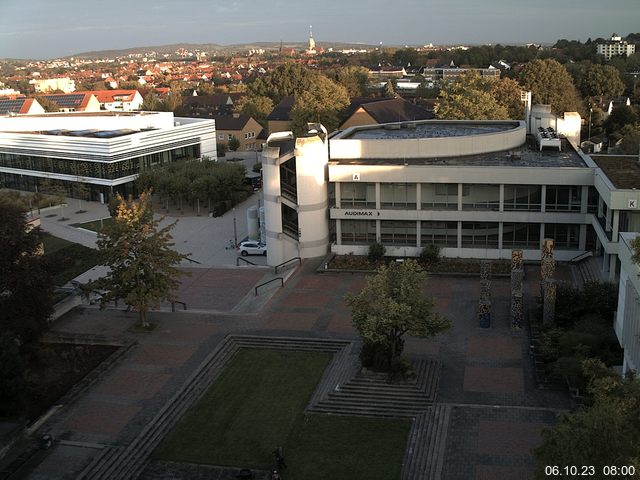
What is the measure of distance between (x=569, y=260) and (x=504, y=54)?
172 m

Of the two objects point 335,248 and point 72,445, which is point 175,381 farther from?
point 335,248

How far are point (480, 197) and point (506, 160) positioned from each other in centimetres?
384

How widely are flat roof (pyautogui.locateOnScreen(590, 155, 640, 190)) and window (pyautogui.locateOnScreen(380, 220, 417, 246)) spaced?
34.1 feet

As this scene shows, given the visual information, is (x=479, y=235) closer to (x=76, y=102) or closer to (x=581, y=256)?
(x=581, y=256)

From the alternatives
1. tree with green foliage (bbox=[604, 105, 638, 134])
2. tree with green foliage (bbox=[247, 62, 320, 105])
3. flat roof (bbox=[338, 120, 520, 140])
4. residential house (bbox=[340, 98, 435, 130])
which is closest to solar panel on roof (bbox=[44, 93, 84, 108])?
tree with green foliage (bbox=[247, 62, 320, 105])

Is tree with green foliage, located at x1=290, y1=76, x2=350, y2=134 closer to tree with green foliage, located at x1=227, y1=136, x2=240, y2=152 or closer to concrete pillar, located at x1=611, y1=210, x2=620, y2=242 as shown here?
tree with green foliage, located at x1=227, y1=136, x2=240, y2=152

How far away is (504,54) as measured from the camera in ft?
646

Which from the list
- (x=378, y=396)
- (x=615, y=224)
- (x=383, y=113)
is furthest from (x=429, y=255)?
(x=383, y=113)

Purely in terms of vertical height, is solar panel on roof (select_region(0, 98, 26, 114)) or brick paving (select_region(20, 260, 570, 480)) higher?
solar panel on roof (select_region(0, 98, 26, 114))

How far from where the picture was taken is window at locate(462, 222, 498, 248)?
38.5 meters

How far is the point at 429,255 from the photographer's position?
37.8 m

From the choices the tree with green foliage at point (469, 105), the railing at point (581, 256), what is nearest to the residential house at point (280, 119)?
the tree with green foliage at point (469, 105)

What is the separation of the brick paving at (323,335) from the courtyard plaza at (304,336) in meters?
0.04

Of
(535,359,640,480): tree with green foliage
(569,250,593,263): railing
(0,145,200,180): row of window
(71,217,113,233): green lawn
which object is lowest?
(71,217,113,233): green lawn
